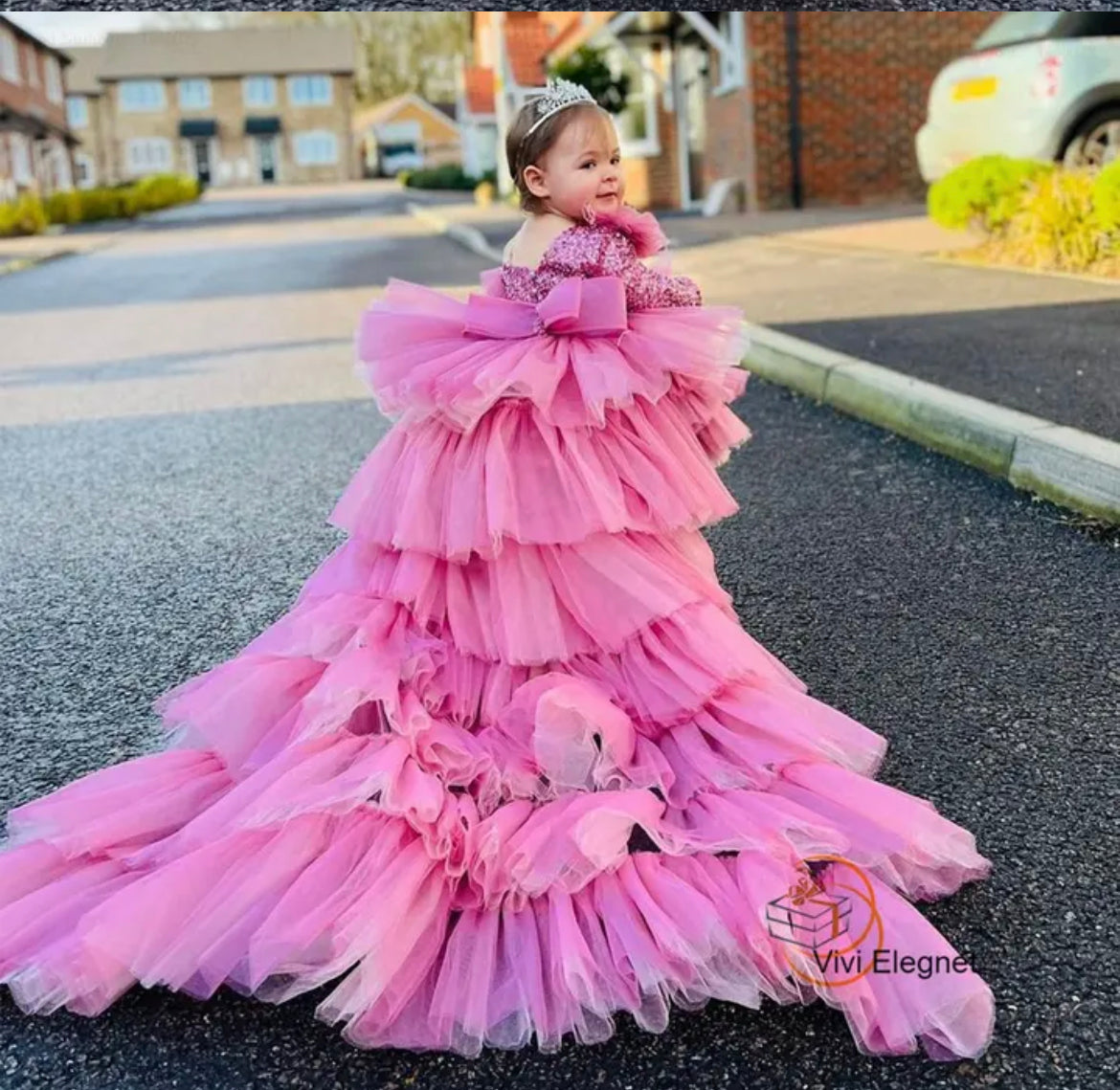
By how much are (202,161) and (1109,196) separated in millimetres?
75242

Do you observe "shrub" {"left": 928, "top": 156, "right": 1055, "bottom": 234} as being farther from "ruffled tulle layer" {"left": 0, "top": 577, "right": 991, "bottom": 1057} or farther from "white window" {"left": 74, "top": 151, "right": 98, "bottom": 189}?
"white window" {"left": 74, "top": 151, "right": 98, "bottom": 189}

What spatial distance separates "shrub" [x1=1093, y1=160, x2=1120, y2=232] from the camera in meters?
7.57

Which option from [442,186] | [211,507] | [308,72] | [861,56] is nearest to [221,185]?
[308,72]

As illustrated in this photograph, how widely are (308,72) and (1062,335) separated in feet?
247

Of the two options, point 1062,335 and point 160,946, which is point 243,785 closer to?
point 160,946

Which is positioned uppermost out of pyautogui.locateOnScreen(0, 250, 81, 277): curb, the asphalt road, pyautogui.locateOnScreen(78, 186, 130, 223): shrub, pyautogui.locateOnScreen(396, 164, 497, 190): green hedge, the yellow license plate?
pyautogui.locateOnScreen(396, 164, 497, 190): green hedge

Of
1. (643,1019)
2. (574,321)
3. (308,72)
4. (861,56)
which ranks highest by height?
(308,72)

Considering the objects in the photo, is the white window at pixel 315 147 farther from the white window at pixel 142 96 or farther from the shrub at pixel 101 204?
the shrub at pixel 101 204

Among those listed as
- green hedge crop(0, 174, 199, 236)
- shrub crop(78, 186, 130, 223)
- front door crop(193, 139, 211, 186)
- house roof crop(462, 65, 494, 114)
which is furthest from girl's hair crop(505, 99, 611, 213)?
front door crop(193, 139, 211, 186)

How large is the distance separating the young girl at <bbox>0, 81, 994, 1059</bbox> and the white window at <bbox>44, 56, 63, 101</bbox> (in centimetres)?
5182

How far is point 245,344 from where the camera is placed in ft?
30.8

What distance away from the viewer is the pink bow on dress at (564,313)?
2.42 m

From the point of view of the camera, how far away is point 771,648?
10.5 ft

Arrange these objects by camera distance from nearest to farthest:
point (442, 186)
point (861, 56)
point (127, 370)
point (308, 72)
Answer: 1. point (127, 370)
2. point (861, 56)
3. point (442, 186)
4. point (308, 72)
